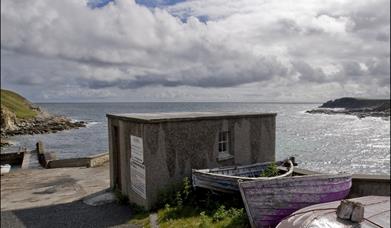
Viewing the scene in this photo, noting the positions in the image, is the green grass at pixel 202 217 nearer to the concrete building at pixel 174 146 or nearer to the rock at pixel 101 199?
the concrete building at pixel 174 146

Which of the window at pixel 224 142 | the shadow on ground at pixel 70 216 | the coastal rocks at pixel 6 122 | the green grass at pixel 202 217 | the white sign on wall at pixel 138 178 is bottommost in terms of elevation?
the coastal rocks at pixel 6 122

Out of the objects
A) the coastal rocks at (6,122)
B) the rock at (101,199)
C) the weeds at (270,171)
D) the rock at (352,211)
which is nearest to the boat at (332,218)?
the rock at (352,211)

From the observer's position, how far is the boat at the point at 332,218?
764 cm

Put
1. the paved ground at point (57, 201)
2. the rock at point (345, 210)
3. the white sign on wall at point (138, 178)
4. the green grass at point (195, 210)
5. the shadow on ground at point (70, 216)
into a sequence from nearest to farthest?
the rock at point (345, 210) → the green grass at point (195, 210) → the shadow on ground at point (70, 216) → the paved ground at point (57, 201) → the white sign on wall at point (138, 178)

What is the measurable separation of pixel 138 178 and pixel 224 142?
358 cm

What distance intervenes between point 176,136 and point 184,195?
204 centimetres

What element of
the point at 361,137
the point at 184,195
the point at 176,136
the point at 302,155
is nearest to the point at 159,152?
the point at 176,136

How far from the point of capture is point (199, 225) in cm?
1011

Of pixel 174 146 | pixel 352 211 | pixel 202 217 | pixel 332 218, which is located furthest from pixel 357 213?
pixel 174 146

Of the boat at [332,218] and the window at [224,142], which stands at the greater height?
the window at [224,142]

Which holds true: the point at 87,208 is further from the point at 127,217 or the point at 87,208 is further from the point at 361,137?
the point at 361,137

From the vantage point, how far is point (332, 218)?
7883mm

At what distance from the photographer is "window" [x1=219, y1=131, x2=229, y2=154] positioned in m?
13.9

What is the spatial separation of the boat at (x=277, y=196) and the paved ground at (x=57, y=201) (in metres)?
4.10
